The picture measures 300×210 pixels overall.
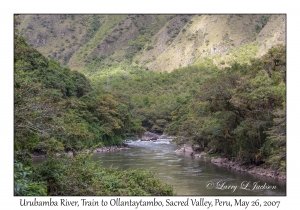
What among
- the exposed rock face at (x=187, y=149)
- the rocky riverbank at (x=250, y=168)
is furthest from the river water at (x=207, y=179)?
the exposed rock face at (x=187, y=149)

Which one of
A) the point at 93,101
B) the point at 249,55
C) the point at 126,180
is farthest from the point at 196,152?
the point at 249,55

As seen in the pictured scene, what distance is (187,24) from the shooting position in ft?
559

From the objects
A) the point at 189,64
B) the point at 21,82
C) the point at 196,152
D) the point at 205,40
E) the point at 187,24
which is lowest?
the point at 196,152

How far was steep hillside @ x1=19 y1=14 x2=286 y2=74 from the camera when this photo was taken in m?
130

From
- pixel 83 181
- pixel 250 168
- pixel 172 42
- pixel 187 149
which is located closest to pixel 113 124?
pixel 187 149

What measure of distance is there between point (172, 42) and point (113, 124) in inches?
4522

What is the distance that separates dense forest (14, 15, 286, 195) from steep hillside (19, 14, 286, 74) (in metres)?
59.7

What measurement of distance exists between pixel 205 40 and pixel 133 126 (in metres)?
88.3

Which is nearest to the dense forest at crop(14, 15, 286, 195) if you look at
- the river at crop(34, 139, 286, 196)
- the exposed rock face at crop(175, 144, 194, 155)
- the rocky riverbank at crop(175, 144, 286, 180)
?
the rocky riverbank at crop(175, 144, 286, 180)

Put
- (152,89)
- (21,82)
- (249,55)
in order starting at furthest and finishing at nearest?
(152,89) < (249,55) < (21,82)

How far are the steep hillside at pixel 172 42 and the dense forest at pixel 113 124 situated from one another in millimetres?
59730

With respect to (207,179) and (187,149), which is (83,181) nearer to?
Result: (207,179)

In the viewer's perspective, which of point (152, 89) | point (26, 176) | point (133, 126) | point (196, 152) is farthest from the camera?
point (152, 89)
